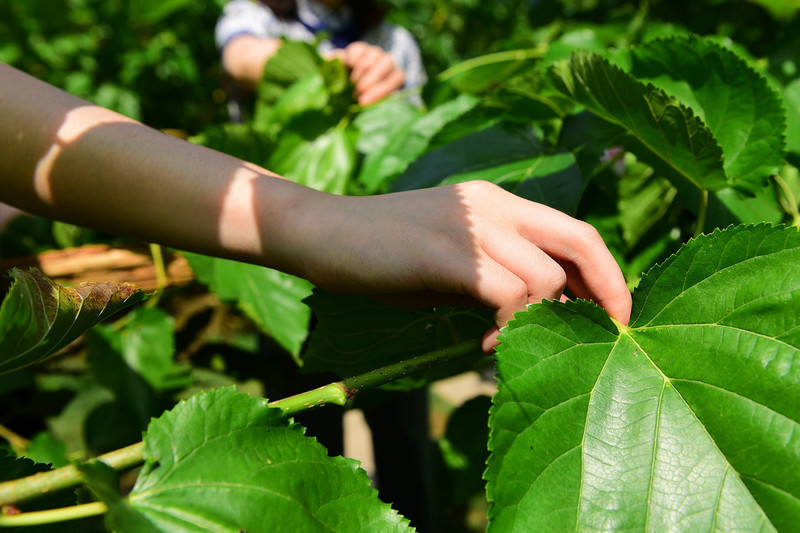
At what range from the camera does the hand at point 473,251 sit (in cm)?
60

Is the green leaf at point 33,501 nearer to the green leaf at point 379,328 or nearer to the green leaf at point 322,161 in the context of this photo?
the green leaf at point 379,328

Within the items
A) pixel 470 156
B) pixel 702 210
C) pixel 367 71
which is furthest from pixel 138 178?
pixel 367 71

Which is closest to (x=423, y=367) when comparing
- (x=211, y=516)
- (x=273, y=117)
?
(x=211, y=516)

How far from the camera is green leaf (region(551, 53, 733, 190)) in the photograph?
71cm

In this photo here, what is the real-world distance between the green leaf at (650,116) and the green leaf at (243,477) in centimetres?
50

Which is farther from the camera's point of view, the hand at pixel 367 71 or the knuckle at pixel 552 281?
the hand at pixel 367 71

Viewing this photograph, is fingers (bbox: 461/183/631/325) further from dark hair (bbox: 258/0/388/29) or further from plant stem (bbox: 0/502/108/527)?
dark hair (bbox: 258/0/388/29)

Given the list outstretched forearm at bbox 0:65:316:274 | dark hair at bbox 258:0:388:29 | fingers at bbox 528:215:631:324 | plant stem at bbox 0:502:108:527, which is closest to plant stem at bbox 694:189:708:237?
fingers at bbox 528:215:631:324

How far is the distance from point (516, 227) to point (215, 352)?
4.24 feet

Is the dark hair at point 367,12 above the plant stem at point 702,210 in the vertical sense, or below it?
above

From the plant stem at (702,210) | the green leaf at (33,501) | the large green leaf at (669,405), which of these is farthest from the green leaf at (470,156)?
the green leaf at (33,501)

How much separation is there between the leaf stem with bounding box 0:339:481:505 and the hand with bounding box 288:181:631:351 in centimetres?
5

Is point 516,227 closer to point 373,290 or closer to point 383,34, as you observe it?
point 373,290

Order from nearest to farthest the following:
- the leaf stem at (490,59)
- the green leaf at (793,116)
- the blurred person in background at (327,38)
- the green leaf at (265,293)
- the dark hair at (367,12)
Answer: the green leaf at (793,116)
the green leaf at (265,293)
the leaf stem at (490,59)
the blurred person in background at (327,38)
the dark hair at (367,12)
